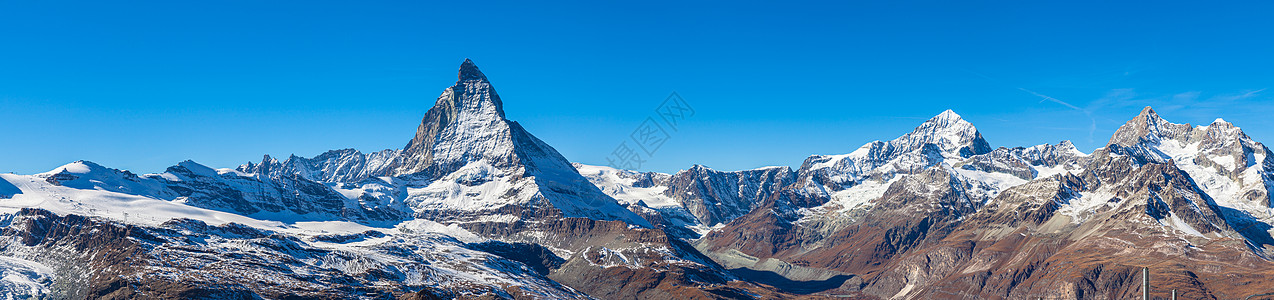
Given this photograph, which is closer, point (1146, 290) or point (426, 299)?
point (1146, 290)
